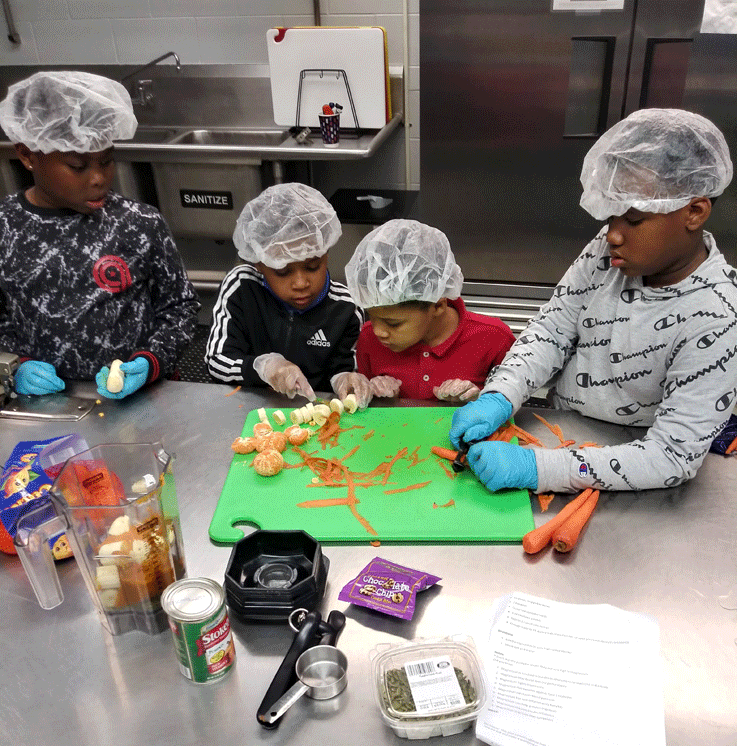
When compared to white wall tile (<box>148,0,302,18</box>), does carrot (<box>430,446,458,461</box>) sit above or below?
below

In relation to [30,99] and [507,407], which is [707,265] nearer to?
[507,407]

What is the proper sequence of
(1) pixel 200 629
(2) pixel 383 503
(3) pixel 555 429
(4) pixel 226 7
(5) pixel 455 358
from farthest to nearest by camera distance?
(4) pixel 226 7
(5) pixel 455 358
(3) pixel 555 429
(2) pixel 383 503
(1) pixel 200 629

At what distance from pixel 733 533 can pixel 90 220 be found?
64.4 inches

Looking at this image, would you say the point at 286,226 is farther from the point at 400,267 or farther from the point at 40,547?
the point at 40,547

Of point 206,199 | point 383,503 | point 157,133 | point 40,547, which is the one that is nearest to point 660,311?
point 383,503

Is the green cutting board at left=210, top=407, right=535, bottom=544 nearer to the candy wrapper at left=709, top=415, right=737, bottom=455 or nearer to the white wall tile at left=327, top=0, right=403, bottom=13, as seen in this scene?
the candy wrapper at left=709, top=415, right=737, bottom=455

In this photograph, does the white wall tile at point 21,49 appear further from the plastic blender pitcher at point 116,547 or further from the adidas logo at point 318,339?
the plastic blender pitcher at point 116,547

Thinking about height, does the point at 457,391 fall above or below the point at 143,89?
below

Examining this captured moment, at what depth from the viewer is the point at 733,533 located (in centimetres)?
119

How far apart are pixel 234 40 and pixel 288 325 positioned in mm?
2137

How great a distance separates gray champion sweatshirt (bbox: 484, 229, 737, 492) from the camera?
4.16 feet

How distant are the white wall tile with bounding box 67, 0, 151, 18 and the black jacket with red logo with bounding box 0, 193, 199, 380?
2043mm

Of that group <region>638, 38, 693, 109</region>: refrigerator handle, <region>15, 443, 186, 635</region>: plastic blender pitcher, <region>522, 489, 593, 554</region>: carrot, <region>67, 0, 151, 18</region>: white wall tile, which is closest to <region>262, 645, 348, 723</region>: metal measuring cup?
<region>15, 443, 186, 635</region>: plastic blender pitcher

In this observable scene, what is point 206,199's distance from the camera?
10.3 ft
